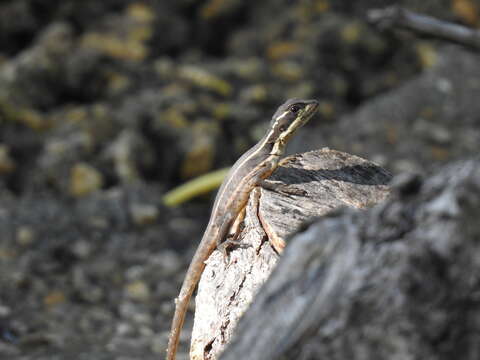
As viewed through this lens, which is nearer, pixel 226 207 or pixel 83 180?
pixel 226 207

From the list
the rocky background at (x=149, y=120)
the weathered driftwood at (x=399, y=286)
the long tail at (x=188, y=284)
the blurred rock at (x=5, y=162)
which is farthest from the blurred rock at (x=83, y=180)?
the weathered driftwood at (x=399, y=286)

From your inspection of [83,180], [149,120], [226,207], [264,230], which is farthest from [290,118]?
[149,120]

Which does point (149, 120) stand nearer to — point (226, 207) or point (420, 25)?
point (420, 25)

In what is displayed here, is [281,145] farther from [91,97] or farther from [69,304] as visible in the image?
[91,97]

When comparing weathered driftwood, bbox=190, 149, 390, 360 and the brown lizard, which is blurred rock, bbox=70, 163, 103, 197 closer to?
the brown lizard

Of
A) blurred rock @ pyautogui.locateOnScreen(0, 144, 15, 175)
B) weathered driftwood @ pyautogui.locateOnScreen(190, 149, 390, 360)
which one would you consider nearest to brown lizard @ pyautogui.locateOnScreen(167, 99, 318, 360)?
weathered driftwood @ pyautogui.locateOnScreen(190, 149, 390, 360)

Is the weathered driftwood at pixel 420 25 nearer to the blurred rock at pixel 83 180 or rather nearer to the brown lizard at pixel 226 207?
the brown lizard at pixel 226 207
